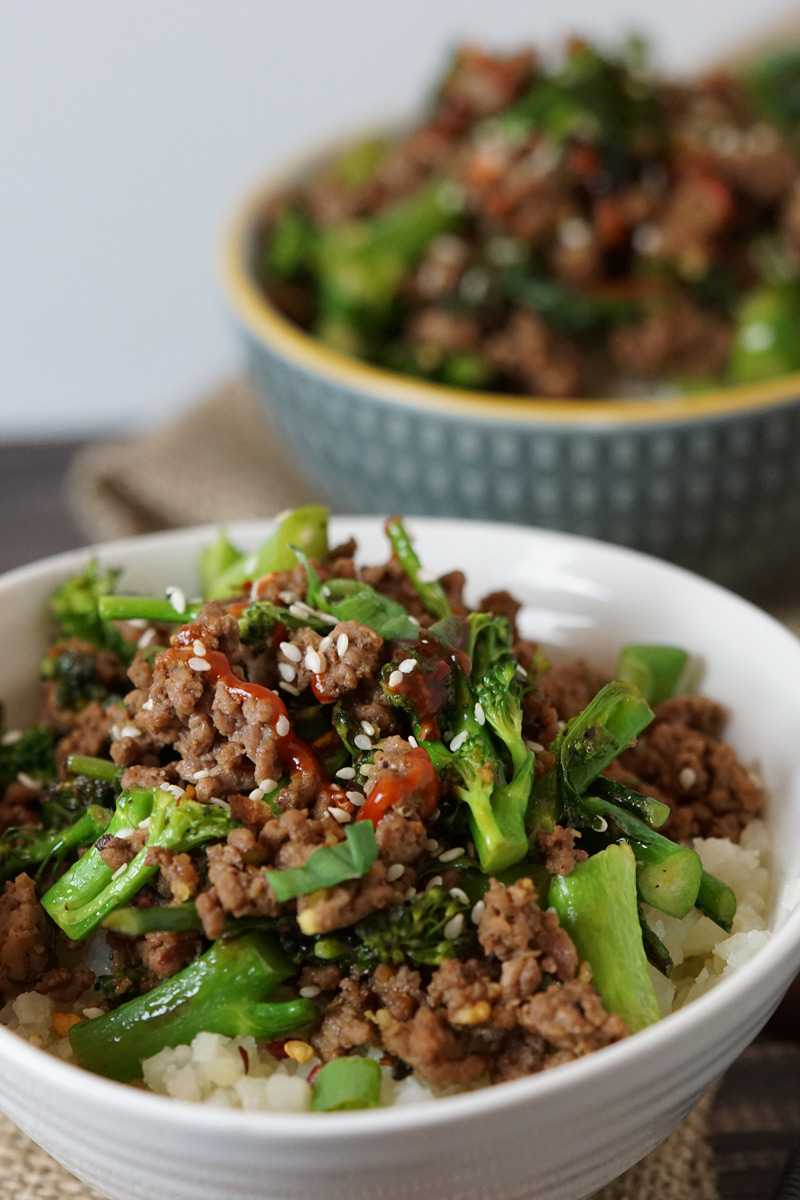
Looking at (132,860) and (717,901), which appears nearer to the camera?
(132,860)

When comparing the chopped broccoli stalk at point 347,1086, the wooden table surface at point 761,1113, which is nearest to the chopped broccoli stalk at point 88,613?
the chopped broccoli stalk at point 347,1086

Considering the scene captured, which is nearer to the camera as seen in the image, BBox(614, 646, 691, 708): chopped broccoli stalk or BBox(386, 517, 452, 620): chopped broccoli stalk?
A: BBox(386, 517, 452, 620): chopped broccoli stalk

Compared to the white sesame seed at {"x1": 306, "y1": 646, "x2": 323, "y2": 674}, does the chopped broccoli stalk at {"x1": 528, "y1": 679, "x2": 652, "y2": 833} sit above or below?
below

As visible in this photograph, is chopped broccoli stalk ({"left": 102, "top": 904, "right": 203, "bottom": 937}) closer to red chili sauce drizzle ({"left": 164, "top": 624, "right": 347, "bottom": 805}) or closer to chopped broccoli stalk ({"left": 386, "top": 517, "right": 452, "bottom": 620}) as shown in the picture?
red chili sauce drizzle ({"left": 164, "top": 624, "right": 347, "bottom": 805})

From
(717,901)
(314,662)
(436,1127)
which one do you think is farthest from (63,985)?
(717,901)

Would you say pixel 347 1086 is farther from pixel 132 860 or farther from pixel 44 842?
pixel 44 842

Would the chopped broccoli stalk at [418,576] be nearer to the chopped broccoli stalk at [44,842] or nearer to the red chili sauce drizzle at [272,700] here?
the red chili sauce drizzle at [272,700]

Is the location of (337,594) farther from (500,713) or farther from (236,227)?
(236,227)

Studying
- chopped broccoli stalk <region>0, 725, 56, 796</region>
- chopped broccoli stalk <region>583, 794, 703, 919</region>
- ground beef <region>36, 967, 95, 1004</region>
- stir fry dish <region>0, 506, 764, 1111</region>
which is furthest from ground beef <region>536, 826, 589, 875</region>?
chopped broccoli stalk <region>0, 725, 56, 796</region>
